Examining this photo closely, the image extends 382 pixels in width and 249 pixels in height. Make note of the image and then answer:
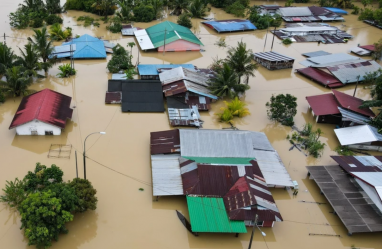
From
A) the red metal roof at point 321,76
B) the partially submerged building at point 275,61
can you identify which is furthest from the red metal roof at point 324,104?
the partially submerged building at point 275,61

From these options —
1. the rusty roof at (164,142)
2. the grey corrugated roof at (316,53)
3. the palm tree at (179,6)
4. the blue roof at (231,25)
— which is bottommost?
the rusty roof at (164,142)

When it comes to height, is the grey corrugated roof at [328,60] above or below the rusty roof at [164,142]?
above

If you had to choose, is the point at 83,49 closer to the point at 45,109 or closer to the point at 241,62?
the point at 45,109

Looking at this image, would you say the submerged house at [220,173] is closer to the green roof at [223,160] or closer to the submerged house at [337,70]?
the green roof at [223,160]

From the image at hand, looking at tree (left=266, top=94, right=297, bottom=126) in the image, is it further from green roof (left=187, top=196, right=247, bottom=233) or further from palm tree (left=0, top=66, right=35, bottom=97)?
palm tree (left=0, top=66, right=35, bottom=97)

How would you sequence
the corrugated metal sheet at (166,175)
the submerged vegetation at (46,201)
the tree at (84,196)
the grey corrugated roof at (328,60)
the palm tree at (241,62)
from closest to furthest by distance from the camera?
the submerged vegetation at (46,201) < the tree at (84,196) < the corrugated metal sheet at (166,175) < the palm tree at (241,62) < the grey corrugated roof at (328,60)

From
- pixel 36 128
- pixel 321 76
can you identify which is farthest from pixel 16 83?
pixel 321 76

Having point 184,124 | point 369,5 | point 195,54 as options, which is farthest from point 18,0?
point 369,5

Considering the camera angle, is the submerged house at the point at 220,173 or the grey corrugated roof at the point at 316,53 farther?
the grey corrugated roof at the point at 316,53

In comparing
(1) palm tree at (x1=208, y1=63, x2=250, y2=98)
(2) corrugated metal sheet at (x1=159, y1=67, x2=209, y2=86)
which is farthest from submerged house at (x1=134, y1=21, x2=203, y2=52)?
(1) palm tree at (x1=208, y1=63, x2=250, y2=98)
